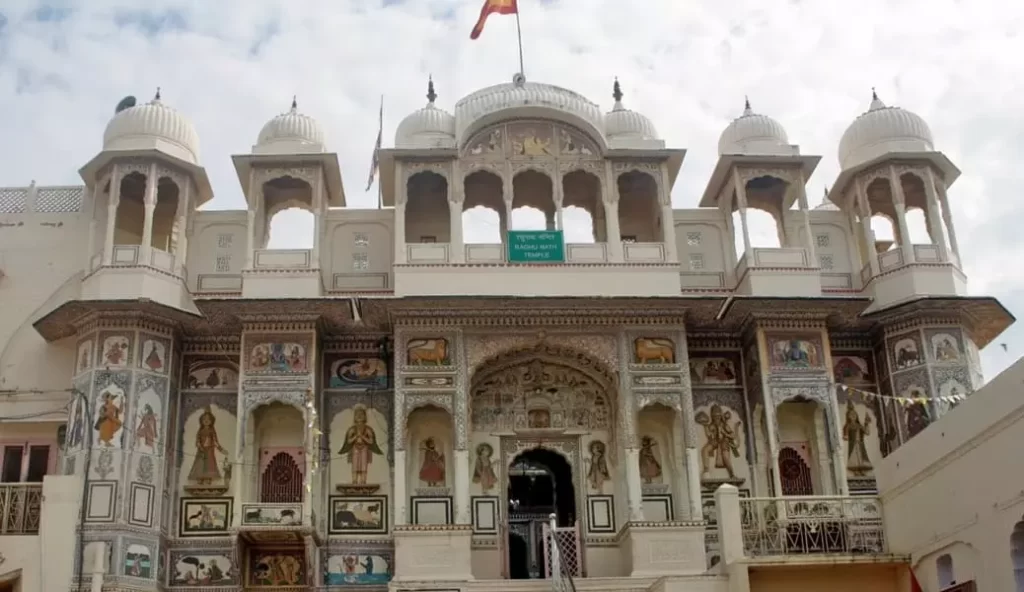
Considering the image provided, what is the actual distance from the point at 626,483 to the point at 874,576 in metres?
4.25

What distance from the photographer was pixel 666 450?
1986 cm

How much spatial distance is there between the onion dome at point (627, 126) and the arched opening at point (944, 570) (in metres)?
9.33

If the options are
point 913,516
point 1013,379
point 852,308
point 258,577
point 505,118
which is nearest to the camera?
point 1013,379

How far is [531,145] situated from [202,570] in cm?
903

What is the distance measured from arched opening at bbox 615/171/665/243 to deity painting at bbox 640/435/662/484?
12.2ft

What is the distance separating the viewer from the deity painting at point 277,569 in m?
18.3

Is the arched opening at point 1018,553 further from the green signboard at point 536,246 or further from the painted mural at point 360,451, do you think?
the painted mural at point 360,451

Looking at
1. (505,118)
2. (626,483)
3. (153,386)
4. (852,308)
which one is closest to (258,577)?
(153,386)

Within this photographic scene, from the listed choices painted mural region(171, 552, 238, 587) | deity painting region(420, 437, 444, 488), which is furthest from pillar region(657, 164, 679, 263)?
painted mural region(171, 552, 238, 587)

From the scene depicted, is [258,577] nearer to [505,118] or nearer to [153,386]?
[153,386]

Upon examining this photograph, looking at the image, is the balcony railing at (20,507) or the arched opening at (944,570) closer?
the arched opening at (944,570)

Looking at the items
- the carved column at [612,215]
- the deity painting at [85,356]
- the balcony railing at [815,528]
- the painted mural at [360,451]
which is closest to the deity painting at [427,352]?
the painted mural at [360,451]

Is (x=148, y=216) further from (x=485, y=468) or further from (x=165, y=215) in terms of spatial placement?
(x=485, y=468)

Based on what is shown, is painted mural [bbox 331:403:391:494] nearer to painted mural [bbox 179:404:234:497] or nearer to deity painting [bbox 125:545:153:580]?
painted mural [bbox 179:404:234:497]
